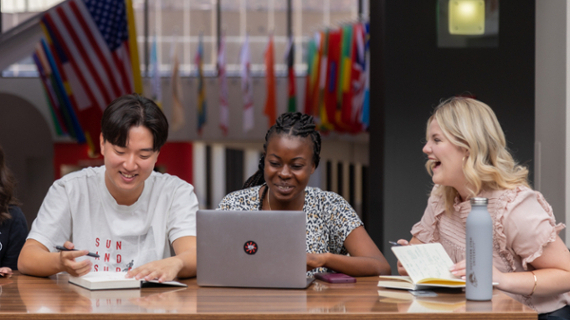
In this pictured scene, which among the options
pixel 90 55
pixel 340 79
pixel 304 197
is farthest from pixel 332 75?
pixel 304 197

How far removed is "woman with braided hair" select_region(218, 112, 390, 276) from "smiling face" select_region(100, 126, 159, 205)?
0.40 m

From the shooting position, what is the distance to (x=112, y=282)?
173 cm

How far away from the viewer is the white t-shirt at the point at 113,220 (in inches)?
84.8

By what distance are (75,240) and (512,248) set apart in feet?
4.90

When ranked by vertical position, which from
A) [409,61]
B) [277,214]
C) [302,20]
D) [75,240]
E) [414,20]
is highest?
[302,20]

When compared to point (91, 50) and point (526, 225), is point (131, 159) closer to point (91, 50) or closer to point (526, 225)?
point (526, 225)

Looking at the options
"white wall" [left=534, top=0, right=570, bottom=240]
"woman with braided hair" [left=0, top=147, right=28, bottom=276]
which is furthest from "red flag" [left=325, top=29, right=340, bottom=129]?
"woman with braided hair" [left=0, top=147, right=28, bottom=276]

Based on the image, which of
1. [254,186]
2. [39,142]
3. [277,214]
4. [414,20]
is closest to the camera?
[277,214]

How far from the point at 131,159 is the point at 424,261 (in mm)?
Result: 986

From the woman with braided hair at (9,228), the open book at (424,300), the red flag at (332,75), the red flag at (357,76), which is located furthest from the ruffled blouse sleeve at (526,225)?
the red flag at (332,75)

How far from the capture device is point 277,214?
1684 millimetres

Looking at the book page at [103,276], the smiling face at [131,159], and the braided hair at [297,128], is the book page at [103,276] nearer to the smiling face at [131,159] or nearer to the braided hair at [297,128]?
the smiling face at [131,159]

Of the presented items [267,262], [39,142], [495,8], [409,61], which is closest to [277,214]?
[267,262]

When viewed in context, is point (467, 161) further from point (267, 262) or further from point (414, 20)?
point (414, 20)
